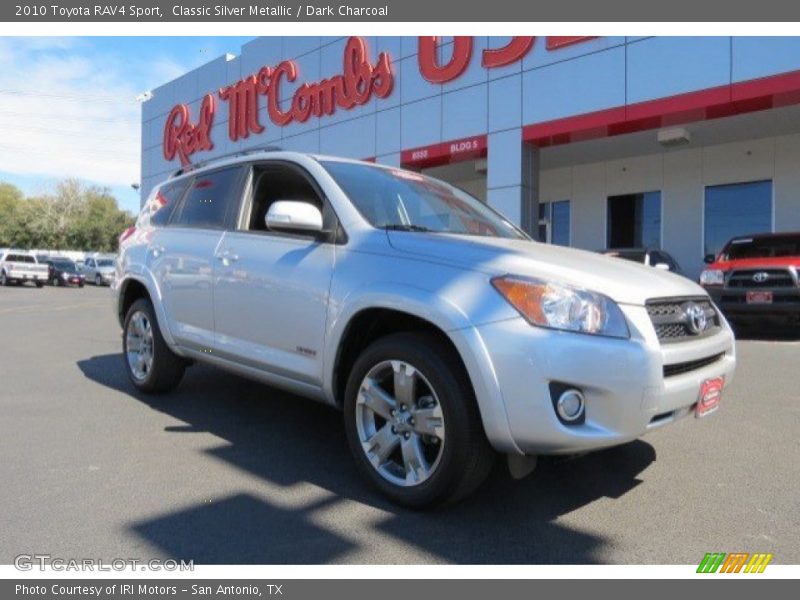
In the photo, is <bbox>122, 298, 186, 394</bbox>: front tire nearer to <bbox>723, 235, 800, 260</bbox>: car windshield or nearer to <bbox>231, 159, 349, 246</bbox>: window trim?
<bbox>231, 159, 349, 246</bbox>: window trim

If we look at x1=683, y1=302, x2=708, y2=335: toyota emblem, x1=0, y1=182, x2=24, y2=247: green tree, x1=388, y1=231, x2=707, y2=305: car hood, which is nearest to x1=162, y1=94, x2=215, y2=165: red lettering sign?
x1=388, y1=231, x2=707, y2=305: car hood

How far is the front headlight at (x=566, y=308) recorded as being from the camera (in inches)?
110

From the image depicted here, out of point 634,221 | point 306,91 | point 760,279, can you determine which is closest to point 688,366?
point 760,279

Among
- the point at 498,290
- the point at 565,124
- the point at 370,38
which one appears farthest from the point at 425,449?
the point at 370,38

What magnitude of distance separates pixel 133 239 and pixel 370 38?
14.4 metres

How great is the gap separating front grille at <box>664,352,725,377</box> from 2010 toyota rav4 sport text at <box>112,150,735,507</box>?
0.04 ft

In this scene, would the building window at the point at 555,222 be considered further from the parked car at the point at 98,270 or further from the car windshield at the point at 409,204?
the parked car at the point at 98,270

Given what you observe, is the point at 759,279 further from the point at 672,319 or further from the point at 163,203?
the point at 163,203

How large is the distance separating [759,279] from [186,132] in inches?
880

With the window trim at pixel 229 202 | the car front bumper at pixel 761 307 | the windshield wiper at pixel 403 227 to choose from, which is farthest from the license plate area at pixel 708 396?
the car front bumper at pixel 761 307

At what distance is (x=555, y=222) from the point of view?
1941 centimetres

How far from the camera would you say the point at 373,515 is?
3.11 meters

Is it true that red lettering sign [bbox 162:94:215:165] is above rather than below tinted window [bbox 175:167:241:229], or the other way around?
above

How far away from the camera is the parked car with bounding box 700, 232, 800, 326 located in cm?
915
